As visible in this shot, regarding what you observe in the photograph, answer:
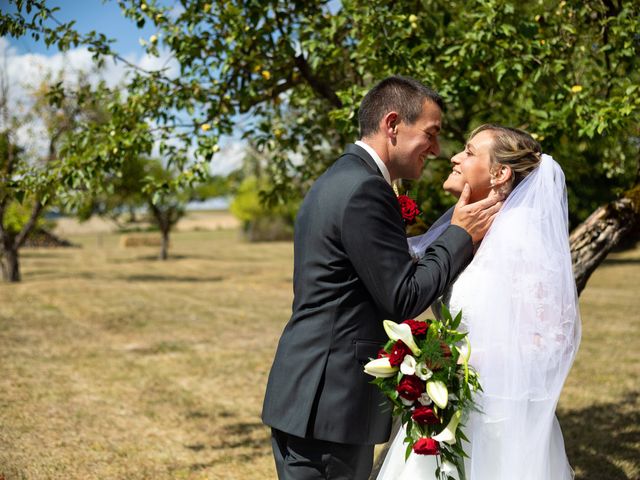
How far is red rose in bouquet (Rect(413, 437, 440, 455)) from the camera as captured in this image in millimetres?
2721

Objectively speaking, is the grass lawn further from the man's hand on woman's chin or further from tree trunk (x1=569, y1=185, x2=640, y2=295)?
the man's hand on woman's chin

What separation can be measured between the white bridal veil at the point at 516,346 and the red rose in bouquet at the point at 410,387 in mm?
466

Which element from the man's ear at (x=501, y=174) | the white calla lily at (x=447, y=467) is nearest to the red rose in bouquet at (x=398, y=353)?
the white calla lily at (x=447, y=467)

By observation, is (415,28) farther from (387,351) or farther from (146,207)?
(146,207)

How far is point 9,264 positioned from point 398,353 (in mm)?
20262

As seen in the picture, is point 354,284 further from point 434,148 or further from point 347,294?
point 434,148

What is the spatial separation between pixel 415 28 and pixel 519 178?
2039mm

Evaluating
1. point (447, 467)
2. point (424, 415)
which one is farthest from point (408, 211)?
point (447, 467)

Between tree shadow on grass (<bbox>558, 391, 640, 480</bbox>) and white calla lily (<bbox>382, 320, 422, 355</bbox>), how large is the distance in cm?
425

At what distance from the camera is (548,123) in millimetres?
4676

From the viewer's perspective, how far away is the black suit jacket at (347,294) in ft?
8.29

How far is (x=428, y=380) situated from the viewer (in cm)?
273

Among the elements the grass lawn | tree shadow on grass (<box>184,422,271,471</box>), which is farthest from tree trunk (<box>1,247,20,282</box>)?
tree shadow on grass (<box>184,422,271,471</box>)

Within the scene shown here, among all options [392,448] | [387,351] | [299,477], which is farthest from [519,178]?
[299,477]
